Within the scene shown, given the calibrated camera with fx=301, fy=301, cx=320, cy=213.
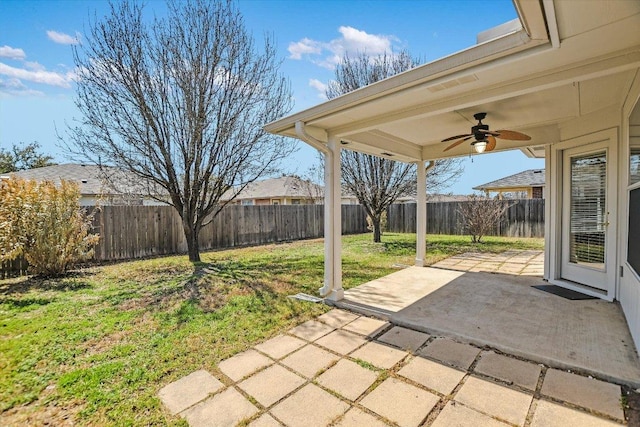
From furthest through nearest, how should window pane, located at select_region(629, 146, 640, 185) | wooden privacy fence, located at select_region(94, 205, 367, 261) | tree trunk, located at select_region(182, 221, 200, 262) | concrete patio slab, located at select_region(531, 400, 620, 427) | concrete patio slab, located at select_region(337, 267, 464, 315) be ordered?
1. wooden privacy fence, located at select_region(94, 205, 367, 261)
2. tree trunk, located at select_region(182, 221, 200, 262)
3. concrete patio slab, located at select_region(337, 267, 464, 315)
4. window pane, located at select_region(629, 146, 640, 185)
5. concrete patio slab, located at select_region(531, 400, 620, 427)

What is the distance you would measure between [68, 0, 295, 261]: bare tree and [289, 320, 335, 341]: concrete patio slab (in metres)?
4.53

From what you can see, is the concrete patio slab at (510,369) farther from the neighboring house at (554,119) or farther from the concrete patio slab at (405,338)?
the neighboring house at (554,119)

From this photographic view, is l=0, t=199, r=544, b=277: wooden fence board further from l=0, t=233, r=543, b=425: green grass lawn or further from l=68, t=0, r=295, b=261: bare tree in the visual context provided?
l=68, t=0, r=295, b=261: bare tree

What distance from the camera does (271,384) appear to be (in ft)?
7.31

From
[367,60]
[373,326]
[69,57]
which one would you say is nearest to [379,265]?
[373,326]

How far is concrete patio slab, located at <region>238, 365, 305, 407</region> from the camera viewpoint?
6.81ft

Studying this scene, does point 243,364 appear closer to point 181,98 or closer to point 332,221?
point 332,221

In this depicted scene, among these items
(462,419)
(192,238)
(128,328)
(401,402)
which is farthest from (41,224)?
(462,419)

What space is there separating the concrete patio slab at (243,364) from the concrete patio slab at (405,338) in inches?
45.7

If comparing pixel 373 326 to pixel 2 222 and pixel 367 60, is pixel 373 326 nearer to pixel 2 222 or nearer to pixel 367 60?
pixel 2 222

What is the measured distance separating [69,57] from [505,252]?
1088 centimetres

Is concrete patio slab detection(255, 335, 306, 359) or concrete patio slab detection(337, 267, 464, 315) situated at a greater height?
concrete patio slab detection(337, 267, 464, 315)

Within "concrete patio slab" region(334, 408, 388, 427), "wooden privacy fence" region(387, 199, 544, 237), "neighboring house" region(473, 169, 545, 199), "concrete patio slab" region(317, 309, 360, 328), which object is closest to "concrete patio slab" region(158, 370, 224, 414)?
"concrete patio slab" region(334, 408, 388, 427)

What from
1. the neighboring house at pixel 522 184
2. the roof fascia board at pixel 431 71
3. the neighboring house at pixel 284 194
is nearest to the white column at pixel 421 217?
the roof fascia board at pixel 431 71
